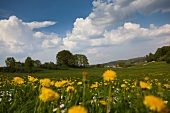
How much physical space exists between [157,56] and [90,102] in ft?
368

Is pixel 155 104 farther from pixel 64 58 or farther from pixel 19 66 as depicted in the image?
pixel 64 58

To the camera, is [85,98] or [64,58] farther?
[64,58]

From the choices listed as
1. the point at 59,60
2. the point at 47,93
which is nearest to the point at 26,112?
the point at 47,93

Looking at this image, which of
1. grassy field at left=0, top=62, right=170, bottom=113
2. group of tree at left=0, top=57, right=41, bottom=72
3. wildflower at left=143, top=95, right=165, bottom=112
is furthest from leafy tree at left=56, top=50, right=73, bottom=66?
wildflower at left=143, top=95, right=165, bottom=112

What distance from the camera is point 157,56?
4350 inches

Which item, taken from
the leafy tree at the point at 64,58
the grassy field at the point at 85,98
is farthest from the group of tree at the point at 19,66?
the grassy field at the point at 85,98

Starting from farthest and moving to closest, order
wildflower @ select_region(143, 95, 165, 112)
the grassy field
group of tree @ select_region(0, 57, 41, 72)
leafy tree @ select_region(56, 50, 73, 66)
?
leafy tree @ select_region(56, 50, 73, 66) < group of tree @ select_region(0, 57, 41, 72) < the grassy field < wildflower @ select_region(143, 95, 165, 112)

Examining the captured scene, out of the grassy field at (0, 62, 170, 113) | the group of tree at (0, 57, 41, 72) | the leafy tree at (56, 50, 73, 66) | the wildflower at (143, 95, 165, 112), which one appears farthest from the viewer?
the leafy tree at (56, 50, 73, 66)

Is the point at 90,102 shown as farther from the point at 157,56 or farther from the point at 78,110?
the point at 157,56

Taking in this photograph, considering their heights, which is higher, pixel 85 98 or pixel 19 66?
pixel 19 66

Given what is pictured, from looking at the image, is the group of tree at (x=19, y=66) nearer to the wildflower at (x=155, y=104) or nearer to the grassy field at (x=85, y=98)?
the grassy field at (x=85, y=98)

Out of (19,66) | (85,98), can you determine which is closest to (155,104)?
(85,98)

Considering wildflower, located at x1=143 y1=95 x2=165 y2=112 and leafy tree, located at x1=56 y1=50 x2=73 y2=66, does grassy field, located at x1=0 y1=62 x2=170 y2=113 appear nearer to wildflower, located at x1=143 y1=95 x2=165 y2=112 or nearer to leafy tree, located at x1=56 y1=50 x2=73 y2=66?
wildflower, located at x1=143 y1=95 x2=165 y2=112

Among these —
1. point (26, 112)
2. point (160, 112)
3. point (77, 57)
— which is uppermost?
point (77, 57)
